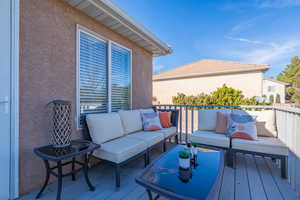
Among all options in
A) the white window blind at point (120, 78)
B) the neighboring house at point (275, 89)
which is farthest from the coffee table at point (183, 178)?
the neighboring house at point (275, 89)

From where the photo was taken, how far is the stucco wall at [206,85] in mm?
8383

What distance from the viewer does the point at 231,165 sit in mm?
2453

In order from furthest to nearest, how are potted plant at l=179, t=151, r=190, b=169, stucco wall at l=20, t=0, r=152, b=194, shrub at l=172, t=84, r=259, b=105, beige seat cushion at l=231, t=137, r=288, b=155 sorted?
1. shrub at l=172, t=84, r=259, b=105
2. beige seat cushion at l=231, t=137, r=288, b=155
3. stucco wall at l=20, t=0, r=152, b=194
4. potted plant at l=179, t=151, r=190, b=169

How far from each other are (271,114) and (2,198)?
14.7ft

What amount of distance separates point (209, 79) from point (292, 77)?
17.5 meters

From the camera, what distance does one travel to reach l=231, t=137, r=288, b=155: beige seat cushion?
2.16 meters

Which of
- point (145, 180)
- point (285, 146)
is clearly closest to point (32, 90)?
point (145, 180)

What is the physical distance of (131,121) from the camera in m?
3.01

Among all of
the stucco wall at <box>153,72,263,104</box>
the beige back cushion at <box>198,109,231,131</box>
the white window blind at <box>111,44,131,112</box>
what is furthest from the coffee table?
the stucco wall at <box>153,72,263,104</box>

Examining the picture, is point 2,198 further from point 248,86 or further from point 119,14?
point 248,86

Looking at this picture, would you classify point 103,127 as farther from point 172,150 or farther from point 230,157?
point 230,157

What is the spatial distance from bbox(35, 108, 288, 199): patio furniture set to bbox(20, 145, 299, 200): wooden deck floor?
15 cm

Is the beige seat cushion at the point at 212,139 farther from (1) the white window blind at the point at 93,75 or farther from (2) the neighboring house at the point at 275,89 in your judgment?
(2) the neighboring house at the point at 275,89

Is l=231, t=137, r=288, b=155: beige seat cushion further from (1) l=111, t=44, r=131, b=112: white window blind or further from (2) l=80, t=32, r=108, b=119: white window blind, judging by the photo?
(2) l=80, t=32, r=108, b=119: white window blind
